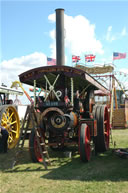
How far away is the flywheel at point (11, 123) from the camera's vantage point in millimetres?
7367

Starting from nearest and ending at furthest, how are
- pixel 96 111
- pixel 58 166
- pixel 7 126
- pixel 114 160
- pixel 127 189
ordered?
pixel 127 189, pixel 58 166, pixel 114 160, pixel 96 111, pixel 7 126

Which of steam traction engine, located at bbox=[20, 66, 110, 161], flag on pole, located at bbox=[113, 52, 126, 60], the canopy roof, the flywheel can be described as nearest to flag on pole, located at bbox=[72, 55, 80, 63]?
flag on pole, located at bbox=[113, 52, 126, 60]

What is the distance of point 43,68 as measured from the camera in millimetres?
6141

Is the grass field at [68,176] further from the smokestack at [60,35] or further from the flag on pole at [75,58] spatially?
Answer: the flag on pole at [75,58]

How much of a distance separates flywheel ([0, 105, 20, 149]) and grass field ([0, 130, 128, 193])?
4.83 ft

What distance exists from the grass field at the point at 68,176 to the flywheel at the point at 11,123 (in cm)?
147

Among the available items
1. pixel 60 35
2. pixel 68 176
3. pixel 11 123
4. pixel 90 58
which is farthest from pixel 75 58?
pixel 68 176

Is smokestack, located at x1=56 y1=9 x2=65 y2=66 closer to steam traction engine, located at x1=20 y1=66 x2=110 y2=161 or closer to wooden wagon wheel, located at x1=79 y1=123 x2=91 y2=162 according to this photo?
steam traction engine, located at x1=20 y1=66 x2=110 y2=161

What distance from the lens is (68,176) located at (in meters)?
4.63

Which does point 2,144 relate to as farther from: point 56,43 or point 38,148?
point 56,43

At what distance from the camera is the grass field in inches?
155

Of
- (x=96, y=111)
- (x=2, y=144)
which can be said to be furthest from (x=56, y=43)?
(x=2, y=144)

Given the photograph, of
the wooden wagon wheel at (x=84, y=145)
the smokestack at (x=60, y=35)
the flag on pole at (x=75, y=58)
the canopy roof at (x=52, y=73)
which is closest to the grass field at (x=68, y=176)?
the wooden wagon wheel at (x=84, y=145)

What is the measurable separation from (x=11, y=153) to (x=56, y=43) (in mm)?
5595
